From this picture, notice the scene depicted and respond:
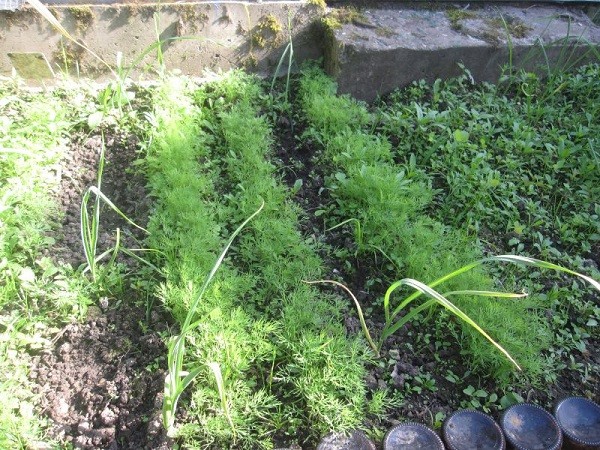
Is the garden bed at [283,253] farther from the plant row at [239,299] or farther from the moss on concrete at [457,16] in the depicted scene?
the moss on concrete at [457,16]

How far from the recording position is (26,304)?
249cm

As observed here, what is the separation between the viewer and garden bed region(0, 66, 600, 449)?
226 centimetres

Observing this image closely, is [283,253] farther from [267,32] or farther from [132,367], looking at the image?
[267,32]

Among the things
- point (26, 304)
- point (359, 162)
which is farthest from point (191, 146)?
point (26, 304)

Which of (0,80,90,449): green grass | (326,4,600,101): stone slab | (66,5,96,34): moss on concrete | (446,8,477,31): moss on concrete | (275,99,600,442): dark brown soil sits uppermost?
(66,5,96,34): moss on concrete

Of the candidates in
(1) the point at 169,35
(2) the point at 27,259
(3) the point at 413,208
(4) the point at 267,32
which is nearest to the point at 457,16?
(4) the point at 267,32

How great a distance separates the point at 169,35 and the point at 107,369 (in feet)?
7.41

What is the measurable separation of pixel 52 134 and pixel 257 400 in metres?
2.04

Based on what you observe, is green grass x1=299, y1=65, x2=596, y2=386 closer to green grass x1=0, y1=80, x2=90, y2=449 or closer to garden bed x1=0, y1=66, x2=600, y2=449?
garden bed x1=0, y1=66, x2=600, y2=449

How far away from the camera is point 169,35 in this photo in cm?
364

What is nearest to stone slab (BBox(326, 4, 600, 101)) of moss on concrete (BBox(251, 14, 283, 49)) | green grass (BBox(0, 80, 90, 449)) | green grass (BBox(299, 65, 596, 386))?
green grass (BBox(299, 65, 596, 386))

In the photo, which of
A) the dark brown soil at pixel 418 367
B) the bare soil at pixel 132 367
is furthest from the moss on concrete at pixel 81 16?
the dark brown soil at pixel 418 367

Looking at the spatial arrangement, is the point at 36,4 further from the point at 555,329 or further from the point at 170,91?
the point at 555,329

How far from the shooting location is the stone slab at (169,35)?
11.4 feet
